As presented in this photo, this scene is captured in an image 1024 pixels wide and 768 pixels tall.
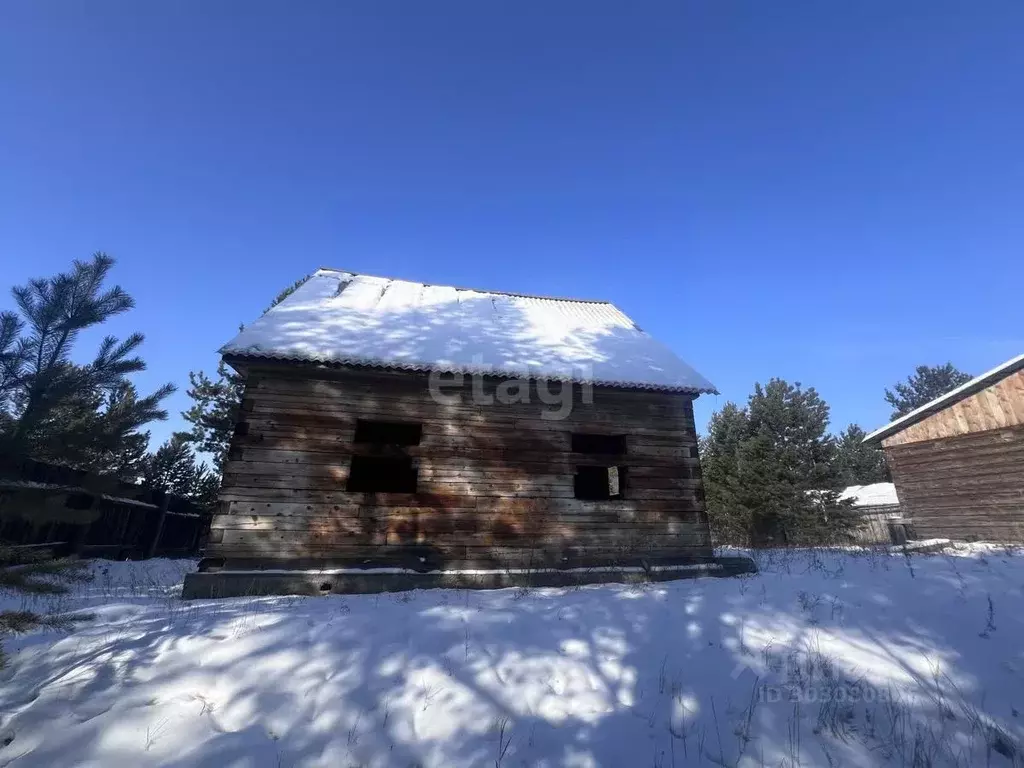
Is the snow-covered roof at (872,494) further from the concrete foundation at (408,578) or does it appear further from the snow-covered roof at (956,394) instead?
the concrete foundation at (408,578)

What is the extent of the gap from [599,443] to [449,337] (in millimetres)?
4774

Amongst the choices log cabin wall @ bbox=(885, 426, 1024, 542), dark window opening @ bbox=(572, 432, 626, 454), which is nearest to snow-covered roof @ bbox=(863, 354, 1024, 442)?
log cabin wall @ bbox=(885, 426, 1024, 542)

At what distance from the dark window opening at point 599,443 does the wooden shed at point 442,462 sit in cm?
12

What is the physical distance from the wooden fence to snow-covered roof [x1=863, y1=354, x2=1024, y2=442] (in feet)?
62.6

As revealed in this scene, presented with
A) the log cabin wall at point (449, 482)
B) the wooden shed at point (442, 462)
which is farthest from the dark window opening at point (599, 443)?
the log cabin wall at point (449, 482)

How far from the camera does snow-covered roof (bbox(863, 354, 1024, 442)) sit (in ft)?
46.3

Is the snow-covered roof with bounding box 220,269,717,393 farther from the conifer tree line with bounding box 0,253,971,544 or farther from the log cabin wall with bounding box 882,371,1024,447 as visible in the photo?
the log cabin wall with bounding box 882,371,1024,447

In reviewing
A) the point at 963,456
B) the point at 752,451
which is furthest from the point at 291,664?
the point at 752,451

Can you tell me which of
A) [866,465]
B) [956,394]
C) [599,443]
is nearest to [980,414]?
[956,394]

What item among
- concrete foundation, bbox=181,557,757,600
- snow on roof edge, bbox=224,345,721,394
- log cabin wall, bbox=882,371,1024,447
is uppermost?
log cabin wall, bbox=882,371,1024,447

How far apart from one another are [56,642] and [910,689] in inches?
325

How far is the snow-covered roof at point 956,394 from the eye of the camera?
1411 centimetres

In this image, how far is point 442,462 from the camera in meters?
9.84

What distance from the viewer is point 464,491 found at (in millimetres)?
9758
